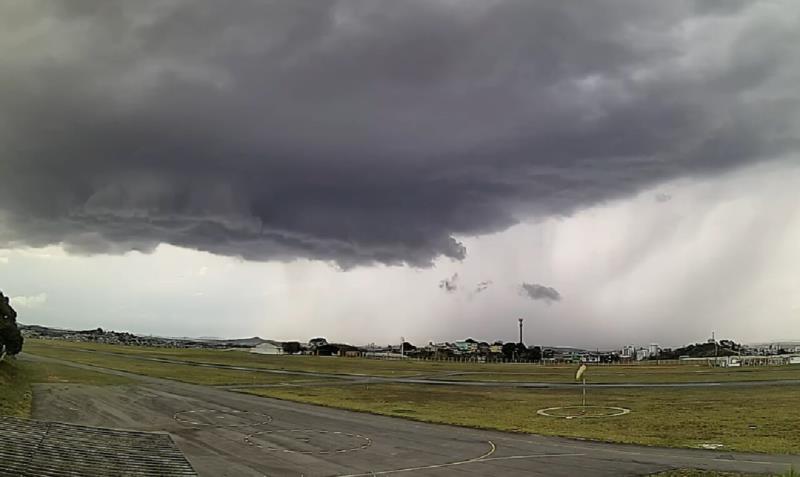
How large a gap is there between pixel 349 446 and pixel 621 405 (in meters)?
36.6

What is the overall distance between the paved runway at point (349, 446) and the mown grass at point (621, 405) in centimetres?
392

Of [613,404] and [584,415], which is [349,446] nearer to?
[584,415]

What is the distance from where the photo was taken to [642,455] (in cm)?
3347

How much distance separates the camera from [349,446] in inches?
1465

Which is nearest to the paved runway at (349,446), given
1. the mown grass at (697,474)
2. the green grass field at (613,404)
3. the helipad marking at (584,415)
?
the mown grass at (697,474)

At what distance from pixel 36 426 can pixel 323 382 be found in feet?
268

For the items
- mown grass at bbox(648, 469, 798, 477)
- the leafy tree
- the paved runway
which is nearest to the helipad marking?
the paved runway

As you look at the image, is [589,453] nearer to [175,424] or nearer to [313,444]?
[313,444]

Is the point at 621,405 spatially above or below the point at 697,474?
below

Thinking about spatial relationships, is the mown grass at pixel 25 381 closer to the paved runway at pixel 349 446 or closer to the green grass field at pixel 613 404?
the paved runway at pixel 349 446

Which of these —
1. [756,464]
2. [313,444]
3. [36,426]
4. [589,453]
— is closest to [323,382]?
[313,444]

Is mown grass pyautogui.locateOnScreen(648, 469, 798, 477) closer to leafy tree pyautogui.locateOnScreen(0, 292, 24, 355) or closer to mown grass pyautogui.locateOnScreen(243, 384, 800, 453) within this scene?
mown grass pyautogui.locateOnScreen(243, 384, 800, 453)

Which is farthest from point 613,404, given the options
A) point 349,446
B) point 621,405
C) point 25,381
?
point 25,381

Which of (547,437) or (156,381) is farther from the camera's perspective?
(156,381)
